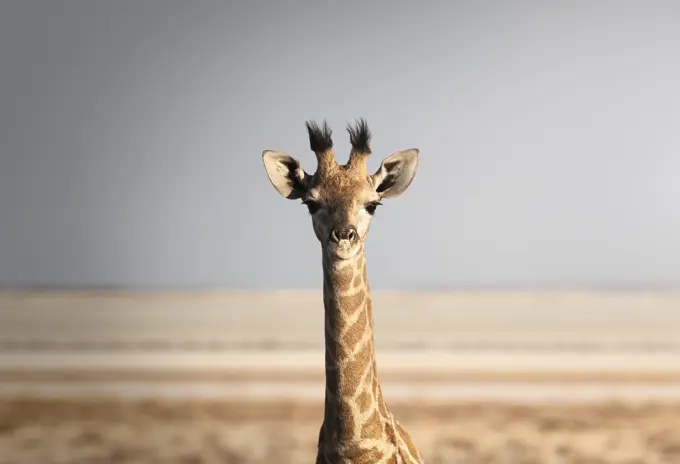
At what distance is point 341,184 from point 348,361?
580 millimetres

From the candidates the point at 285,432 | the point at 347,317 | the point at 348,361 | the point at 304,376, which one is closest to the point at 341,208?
the point at 347,317

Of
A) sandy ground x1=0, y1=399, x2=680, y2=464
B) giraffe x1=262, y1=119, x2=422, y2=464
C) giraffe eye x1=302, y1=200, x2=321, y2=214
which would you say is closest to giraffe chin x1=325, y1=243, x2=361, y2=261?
giraffe x1=262, y1=119, x2=422, y2=464

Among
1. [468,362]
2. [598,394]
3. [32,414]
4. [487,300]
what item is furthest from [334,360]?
[487,300]

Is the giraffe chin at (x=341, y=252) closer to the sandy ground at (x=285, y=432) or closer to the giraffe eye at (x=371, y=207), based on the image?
the giraffe eye at (x=371, y=207)

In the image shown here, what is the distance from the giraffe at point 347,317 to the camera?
238 cm

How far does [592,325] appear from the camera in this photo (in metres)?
11.3

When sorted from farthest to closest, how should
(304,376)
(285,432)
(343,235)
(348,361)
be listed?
(304,376)
(285,432)
(348,361)
(343,235)

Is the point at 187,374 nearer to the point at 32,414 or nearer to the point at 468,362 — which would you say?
the point at 32,414

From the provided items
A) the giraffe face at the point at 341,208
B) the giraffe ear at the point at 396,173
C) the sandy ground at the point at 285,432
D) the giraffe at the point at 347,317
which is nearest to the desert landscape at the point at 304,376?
the sandy ground at the point at 285,432

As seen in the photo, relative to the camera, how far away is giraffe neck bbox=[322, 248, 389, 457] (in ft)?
7.84

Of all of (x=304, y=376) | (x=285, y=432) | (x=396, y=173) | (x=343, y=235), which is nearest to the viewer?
(x=343, y=235)

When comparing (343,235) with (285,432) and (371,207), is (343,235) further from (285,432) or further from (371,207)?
(285,432)

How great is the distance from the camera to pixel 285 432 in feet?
19.4

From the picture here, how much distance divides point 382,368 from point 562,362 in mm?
2205
